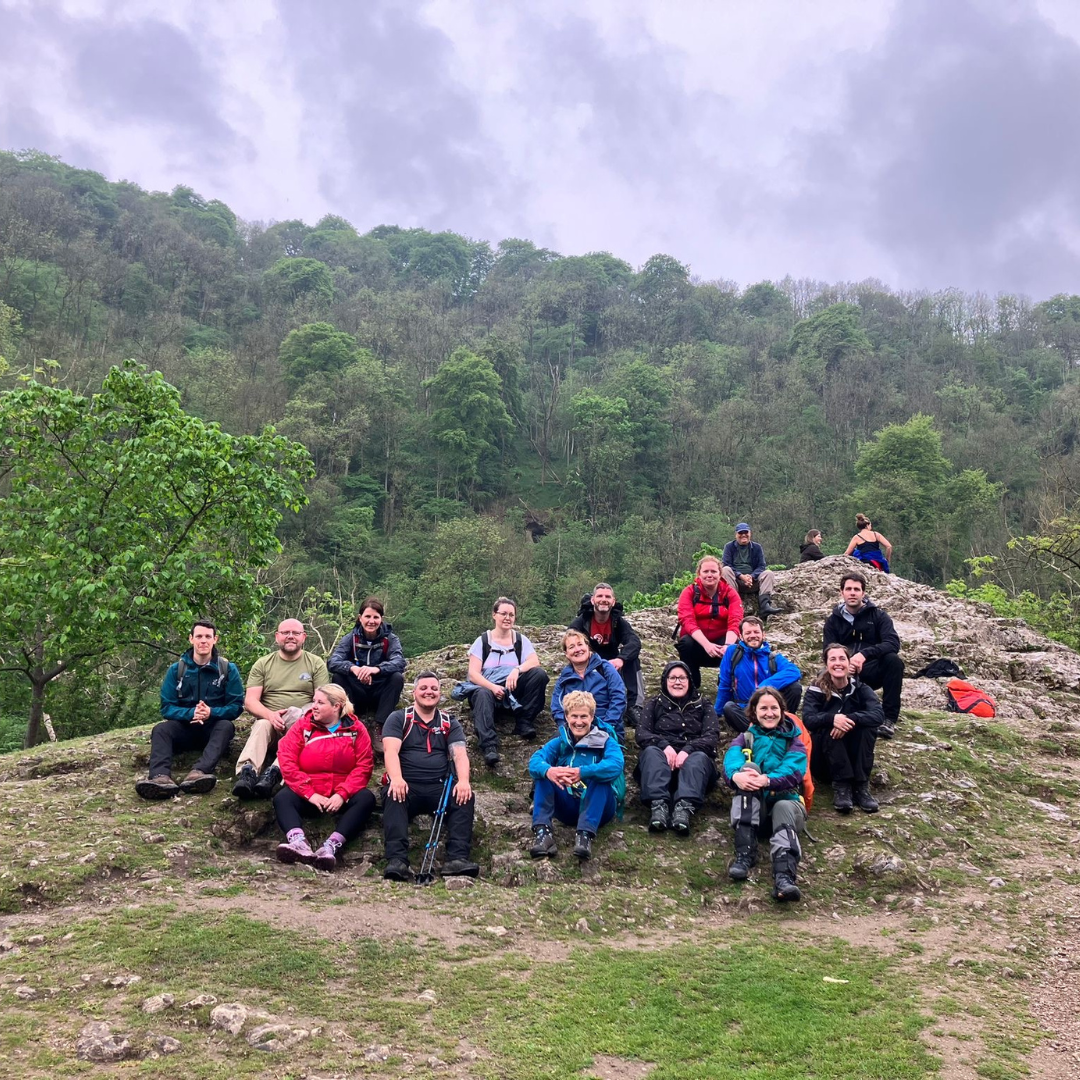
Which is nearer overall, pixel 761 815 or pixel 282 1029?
pixel 282 1029

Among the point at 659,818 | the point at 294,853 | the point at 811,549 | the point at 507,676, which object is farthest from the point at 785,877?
the point at 811,549

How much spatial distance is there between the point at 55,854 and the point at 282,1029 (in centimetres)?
305

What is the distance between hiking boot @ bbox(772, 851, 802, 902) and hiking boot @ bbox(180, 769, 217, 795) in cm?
497

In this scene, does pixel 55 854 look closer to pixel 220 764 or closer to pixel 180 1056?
pixel 220 764

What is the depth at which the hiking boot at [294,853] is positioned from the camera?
6406 mm

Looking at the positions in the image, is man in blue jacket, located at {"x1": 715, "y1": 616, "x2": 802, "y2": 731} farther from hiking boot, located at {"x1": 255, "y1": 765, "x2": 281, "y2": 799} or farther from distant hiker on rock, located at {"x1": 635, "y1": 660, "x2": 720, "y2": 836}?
hiking boot, located at {"x1": 255, "y1": 765, "x2": 281, "y2": 799}

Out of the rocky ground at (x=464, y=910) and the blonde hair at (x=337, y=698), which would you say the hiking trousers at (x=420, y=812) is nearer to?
the rocky ground at (x=464, y=910)

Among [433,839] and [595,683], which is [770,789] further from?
[433,839]

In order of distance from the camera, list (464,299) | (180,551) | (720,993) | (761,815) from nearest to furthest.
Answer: (720,993) → (761,815) → (180,551) → (464,299)

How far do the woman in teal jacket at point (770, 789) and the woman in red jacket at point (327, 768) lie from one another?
3127 millimetres

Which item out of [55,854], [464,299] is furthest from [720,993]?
[464,299]

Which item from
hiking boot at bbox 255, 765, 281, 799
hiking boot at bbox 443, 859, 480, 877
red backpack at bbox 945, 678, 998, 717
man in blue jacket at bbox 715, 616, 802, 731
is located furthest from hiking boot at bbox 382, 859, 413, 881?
red backpack at bbox 945, 678, 998, 717

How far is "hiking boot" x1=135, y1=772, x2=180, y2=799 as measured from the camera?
23.7 feet

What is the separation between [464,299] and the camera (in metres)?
106
